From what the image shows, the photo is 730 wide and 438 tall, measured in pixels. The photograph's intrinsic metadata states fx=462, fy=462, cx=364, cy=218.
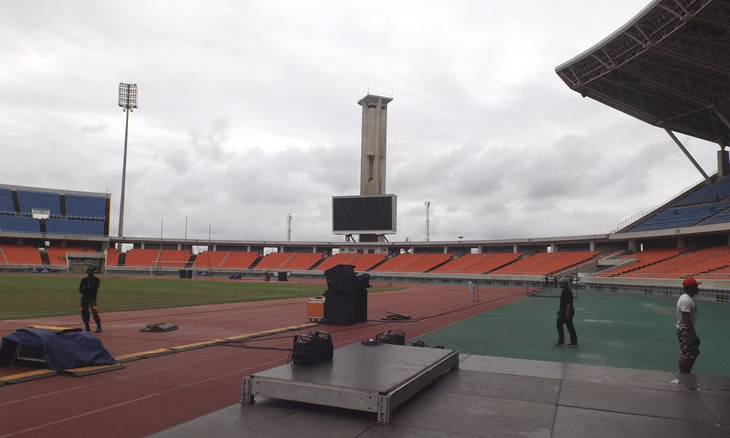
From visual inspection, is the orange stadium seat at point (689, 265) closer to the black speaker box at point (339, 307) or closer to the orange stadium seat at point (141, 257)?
the black speaker box at point (339, 307)

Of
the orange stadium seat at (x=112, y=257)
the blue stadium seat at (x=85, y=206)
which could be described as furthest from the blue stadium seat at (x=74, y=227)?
the orange stadium seat at (x=112, y=257)

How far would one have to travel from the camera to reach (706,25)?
29172mm

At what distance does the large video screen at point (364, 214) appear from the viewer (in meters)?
67.2

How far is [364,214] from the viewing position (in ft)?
225

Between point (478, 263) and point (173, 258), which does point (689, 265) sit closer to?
point (478, 263)

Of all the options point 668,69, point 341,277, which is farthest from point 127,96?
point 341,277

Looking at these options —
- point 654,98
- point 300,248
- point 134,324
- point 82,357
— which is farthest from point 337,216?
point 82,357

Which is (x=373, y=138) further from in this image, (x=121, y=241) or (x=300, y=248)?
(x=121, y=241)

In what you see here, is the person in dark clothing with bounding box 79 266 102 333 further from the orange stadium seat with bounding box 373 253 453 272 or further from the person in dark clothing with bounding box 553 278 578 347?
the orange stadium seat with bounding box 373 253 453 272

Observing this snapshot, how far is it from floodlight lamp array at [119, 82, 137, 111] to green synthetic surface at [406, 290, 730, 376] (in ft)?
283

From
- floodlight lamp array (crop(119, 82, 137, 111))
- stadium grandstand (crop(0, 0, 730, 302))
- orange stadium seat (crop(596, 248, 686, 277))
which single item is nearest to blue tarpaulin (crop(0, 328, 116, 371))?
stadium grandstand (crop(0, 0, 730, 302))

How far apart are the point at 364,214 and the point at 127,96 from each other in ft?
173

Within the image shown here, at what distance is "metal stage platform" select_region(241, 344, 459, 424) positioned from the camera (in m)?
5.26

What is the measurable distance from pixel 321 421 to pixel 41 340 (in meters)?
5.77
